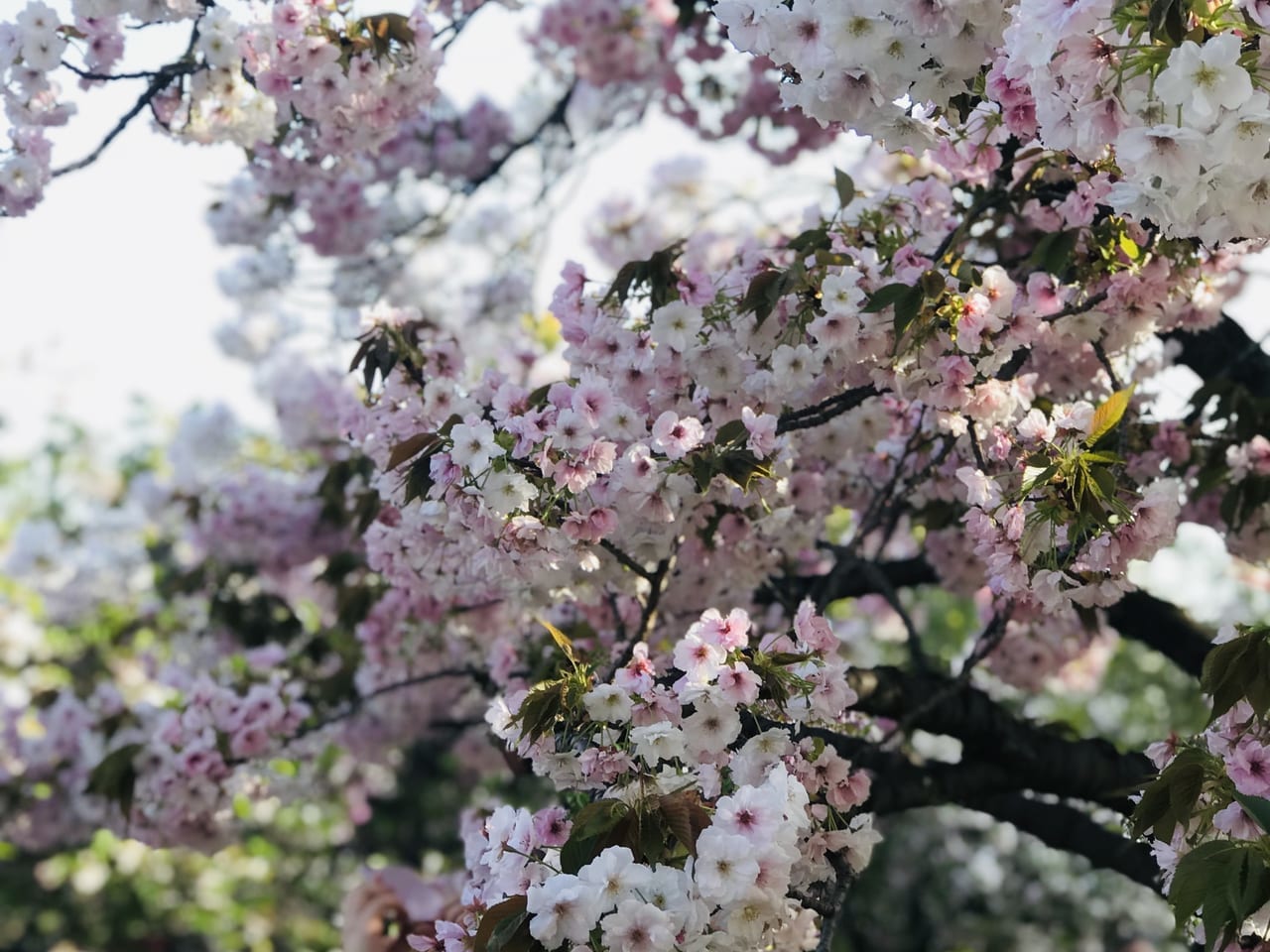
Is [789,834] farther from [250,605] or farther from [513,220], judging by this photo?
[513,220]

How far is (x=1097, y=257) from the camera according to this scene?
99.7 inches

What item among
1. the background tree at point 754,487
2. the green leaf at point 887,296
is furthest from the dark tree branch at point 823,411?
the green leaf at point 887,296

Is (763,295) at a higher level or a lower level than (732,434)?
higher

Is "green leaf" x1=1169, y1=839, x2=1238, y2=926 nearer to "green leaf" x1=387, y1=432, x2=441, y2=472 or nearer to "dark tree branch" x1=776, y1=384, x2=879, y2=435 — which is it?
"dark tree branch" x1=776, y1=384, x2=879, y2=435

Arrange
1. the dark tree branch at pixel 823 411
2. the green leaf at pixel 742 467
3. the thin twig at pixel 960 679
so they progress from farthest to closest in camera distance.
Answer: the thin twig at pixel 960 679, the dark tree branch at pixel 823 411, the green leaf at pixel 742 467

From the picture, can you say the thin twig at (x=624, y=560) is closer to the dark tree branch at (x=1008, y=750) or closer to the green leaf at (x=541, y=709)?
the green leaf at (x=541, y=709)

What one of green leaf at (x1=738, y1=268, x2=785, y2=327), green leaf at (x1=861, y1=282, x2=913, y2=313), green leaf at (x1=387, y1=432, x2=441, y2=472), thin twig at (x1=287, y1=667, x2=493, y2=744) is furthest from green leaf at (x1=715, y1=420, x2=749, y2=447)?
thin twig at (x1=287, y1=667, x2=493, y2=744)

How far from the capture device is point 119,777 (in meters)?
3.35

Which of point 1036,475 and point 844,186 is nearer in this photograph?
point 1036,475

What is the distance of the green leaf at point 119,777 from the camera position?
10.9 feet

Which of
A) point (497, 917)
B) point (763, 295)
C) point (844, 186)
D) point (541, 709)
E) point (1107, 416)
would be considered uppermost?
point (844, 186)

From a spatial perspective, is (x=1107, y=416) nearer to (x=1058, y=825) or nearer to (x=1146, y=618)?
(x=1058, y=825)

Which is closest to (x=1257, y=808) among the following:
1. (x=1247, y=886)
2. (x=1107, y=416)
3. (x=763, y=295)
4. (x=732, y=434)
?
(x=1247, y=886)

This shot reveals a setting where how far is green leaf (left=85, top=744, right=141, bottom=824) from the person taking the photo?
3332mm
